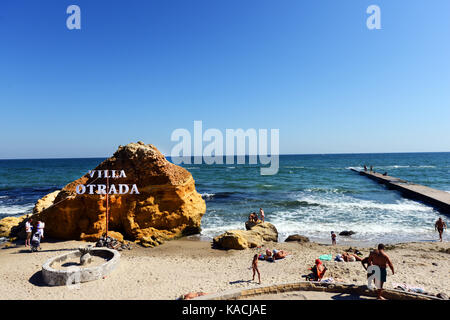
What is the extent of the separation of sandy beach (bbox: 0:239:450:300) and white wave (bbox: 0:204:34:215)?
11704 millimetres

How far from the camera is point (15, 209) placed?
80.6 ft

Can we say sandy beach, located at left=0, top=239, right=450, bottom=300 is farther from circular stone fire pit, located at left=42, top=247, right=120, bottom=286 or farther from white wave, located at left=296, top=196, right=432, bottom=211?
white wave, located at left=296, top=196, right=432, bottom=211

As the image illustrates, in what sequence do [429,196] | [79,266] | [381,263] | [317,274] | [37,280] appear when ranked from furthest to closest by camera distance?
[429,196] → [79,266] → [37,280] → [317,274] → [381,263]

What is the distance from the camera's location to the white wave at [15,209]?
23117mm

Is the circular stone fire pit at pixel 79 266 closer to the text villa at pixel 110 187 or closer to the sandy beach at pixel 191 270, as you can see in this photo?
the sandy beach at pixel 191 270

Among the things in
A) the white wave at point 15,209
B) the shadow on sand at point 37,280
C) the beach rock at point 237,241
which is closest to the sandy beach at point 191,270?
the shadow on sand at point 37,280

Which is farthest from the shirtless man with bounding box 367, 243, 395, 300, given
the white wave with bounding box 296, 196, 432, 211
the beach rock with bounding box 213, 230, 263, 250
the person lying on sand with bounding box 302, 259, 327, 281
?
the white wave with bounding box 296, 196, 432, 211

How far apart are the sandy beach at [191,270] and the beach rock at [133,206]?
1.02 meters

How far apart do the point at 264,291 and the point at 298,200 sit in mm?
22440

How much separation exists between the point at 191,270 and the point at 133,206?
6112mm

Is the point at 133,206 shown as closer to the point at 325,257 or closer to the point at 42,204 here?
the point at 42,204

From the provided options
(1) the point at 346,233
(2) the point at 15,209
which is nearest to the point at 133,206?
(1) the point at 346,233

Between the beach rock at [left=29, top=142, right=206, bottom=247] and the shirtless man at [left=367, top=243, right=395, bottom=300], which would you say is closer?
the shirtless man at [left=367, top=243, right=395, bottom=300]

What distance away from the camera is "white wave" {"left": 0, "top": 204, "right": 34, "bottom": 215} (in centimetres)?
2312
